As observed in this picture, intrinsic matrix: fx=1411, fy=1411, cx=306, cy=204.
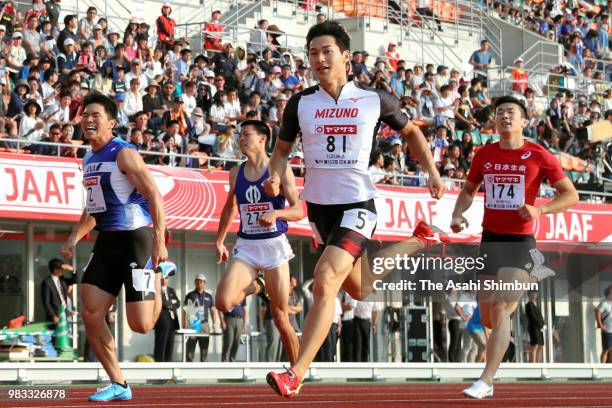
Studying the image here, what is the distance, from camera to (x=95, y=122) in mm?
11648

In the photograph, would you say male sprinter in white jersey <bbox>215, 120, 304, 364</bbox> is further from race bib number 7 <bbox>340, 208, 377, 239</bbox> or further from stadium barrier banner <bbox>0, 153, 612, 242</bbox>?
stadium barrier banner <bbox>0, 153, 612, 242</bbox>

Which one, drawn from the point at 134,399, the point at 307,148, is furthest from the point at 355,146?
the point at 134,399

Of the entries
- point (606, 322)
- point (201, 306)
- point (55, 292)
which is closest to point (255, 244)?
point (55, 292)

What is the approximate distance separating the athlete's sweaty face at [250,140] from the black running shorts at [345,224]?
3883 mm

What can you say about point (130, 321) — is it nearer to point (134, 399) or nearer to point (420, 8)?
point (134, 399)

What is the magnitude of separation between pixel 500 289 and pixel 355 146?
2.38m

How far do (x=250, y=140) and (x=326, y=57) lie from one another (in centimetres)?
425

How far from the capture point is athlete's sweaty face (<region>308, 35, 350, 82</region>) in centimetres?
1002

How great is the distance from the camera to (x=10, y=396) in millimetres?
12609

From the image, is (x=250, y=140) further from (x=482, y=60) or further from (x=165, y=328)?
(x=482, y=60)

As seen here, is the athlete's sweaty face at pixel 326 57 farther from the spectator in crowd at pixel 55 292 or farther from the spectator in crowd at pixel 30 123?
the spectator in crowd at pixel 30 123

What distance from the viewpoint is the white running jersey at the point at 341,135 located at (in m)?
10.1

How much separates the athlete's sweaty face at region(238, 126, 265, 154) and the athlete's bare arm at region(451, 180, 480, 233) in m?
2.67

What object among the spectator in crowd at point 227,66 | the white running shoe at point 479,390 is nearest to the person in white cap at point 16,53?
the spectator in crowd at point 227,66
